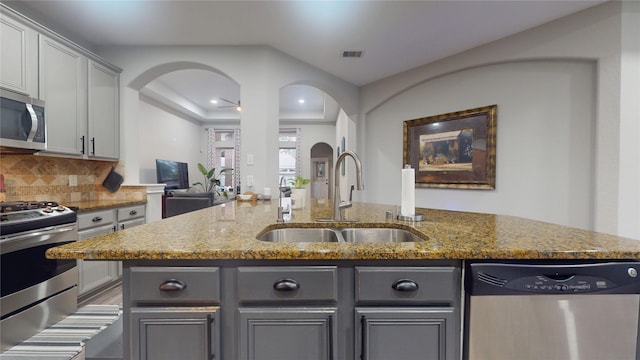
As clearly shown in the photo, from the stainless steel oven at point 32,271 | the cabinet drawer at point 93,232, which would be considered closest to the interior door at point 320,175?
the cabinet drawer at point 93,232

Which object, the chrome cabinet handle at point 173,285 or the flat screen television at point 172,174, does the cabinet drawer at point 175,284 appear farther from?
the flat screen television at point 172,174

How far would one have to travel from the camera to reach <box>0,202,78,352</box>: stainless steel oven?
68.7 inches

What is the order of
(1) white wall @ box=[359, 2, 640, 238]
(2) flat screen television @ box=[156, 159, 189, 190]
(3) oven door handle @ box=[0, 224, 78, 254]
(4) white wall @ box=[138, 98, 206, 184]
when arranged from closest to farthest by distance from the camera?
(3) oven door handle @ box=[0, 224, 78, 254]
(1) white wall @ box=[359, 2, 640, 238]
(4) white wall @ box=[138, 98, 206, 184]
(2) flat screen television @ box=[156, 159, 189, 190]

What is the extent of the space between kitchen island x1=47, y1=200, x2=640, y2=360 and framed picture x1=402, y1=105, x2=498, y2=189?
2.46m

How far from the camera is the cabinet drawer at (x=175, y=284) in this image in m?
0.89

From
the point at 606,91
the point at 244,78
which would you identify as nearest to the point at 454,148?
the point at 606,91

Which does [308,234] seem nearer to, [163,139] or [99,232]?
[99,232]

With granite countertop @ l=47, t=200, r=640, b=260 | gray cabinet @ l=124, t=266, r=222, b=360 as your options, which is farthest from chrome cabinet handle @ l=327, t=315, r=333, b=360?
gray cabinet @ l=124, t=266, r=222, b=360

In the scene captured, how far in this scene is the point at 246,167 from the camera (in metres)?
3.08

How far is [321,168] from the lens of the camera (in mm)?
8836

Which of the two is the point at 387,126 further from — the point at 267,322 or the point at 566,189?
the point at 267,322

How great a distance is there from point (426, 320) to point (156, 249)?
3.03ft

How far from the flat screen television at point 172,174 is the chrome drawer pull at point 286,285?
522 cm

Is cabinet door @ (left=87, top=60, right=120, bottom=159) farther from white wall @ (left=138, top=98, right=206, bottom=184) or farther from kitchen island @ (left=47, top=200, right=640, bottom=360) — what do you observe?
kitchen island @ (left=47, top=200, right=640, bottom=360)
